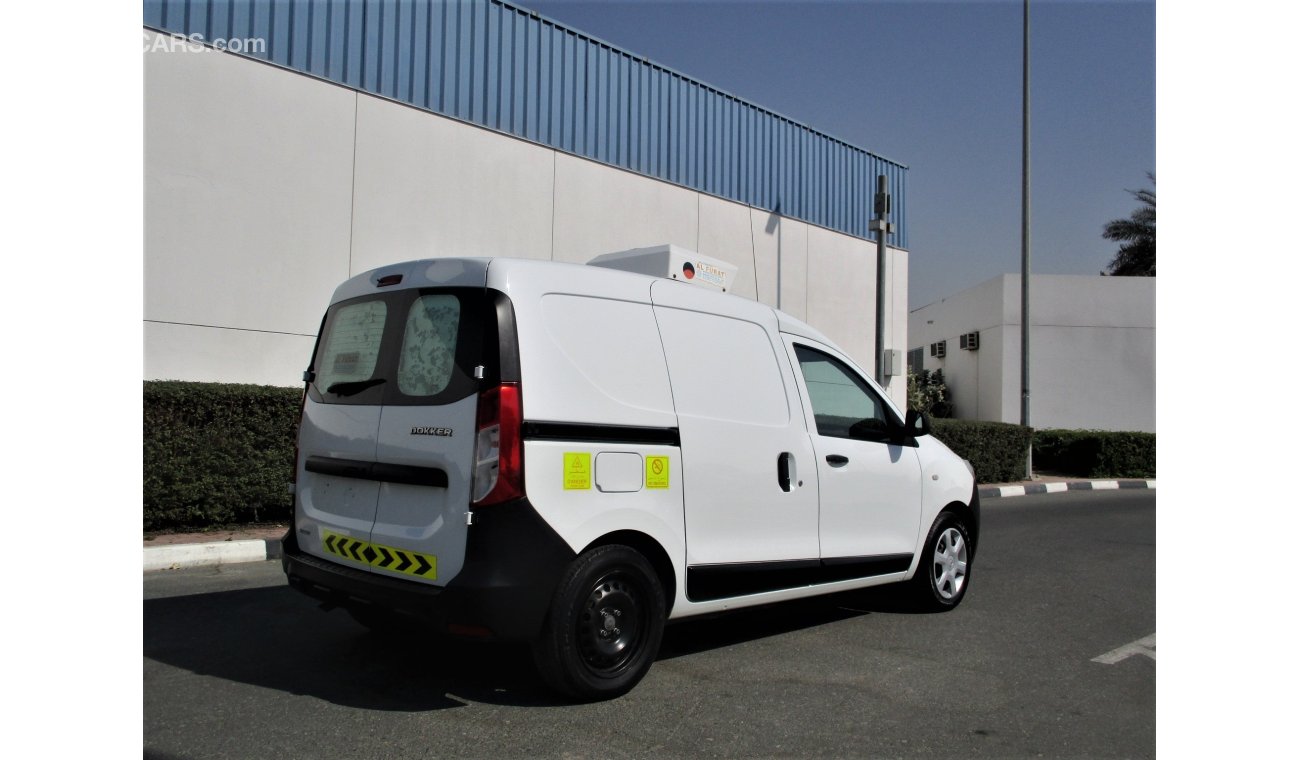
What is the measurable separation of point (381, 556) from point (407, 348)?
35.5 inches

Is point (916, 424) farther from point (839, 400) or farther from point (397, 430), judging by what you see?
point (397, 430)

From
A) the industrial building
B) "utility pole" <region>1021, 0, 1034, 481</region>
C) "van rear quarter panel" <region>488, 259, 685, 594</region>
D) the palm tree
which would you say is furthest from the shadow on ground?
the palm tree

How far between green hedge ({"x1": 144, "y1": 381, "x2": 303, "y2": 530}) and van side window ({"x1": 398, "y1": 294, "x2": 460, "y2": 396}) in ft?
15.3

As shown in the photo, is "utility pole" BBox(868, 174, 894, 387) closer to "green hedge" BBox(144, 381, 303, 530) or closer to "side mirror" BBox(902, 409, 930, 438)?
"green hedge" BBox(144, 381, 303, 530)

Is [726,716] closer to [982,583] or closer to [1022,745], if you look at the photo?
[1022,745]

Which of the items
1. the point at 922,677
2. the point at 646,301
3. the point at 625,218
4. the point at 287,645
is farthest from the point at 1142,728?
the point at 625,218

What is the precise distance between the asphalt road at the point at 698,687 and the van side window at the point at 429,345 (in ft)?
4.40

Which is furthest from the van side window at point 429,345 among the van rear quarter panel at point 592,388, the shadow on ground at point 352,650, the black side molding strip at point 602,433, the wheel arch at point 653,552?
the shadow on ground at point 352,650

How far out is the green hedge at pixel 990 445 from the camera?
1566 cm

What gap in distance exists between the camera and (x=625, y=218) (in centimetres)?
1395

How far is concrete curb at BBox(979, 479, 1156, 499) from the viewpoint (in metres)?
14.8

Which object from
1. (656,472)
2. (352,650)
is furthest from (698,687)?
(352,650)

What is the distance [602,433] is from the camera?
4020mm

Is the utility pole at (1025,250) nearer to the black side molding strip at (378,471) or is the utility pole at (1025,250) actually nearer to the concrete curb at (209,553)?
the concrete curb at (209,553)
